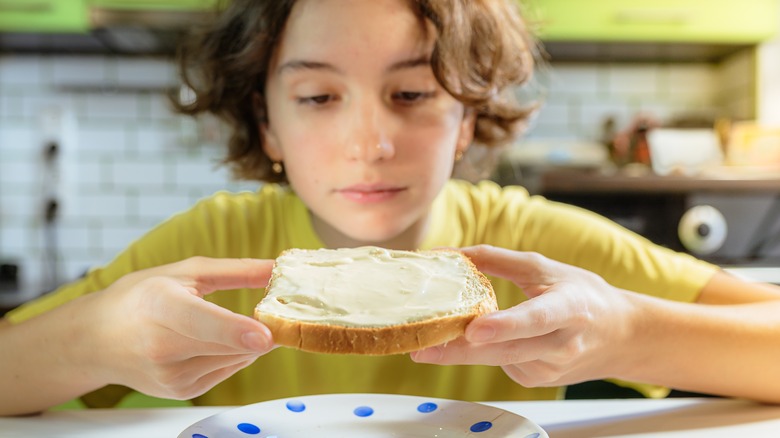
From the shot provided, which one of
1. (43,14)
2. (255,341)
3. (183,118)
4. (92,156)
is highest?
(43,14)

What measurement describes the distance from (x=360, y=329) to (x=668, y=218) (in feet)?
4.43

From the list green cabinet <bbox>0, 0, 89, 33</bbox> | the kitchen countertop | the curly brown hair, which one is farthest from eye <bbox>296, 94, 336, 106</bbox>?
green cabinet <bbox>0, 0, 89, 33</bbox>

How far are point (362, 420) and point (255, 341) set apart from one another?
163 mm

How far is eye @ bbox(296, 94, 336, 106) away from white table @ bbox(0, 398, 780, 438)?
333 mm

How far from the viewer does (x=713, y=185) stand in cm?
164

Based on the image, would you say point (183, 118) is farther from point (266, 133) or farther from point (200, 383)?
point (200, 383)

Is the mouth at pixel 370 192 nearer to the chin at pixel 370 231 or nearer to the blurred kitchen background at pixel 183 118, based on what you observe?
the chin at pixel 370 231

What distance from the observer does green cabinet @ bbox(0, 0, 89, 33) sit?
1.79 metres

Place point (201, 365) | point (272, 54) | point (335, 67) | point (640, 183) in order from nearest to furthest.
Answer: point (201, 365), point (335, 67), point (272, 54), point (640, 183)

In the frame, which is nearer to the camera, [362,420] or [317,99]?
[362,420]

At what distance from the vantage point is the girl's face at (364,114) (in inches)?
29.5

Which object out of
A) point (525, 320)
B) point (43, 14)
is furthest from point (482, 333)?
point (43, 14)

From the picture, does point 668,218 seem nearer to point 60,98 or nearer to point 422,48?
point 422,48

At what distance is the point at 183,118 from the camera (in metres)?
2.02
